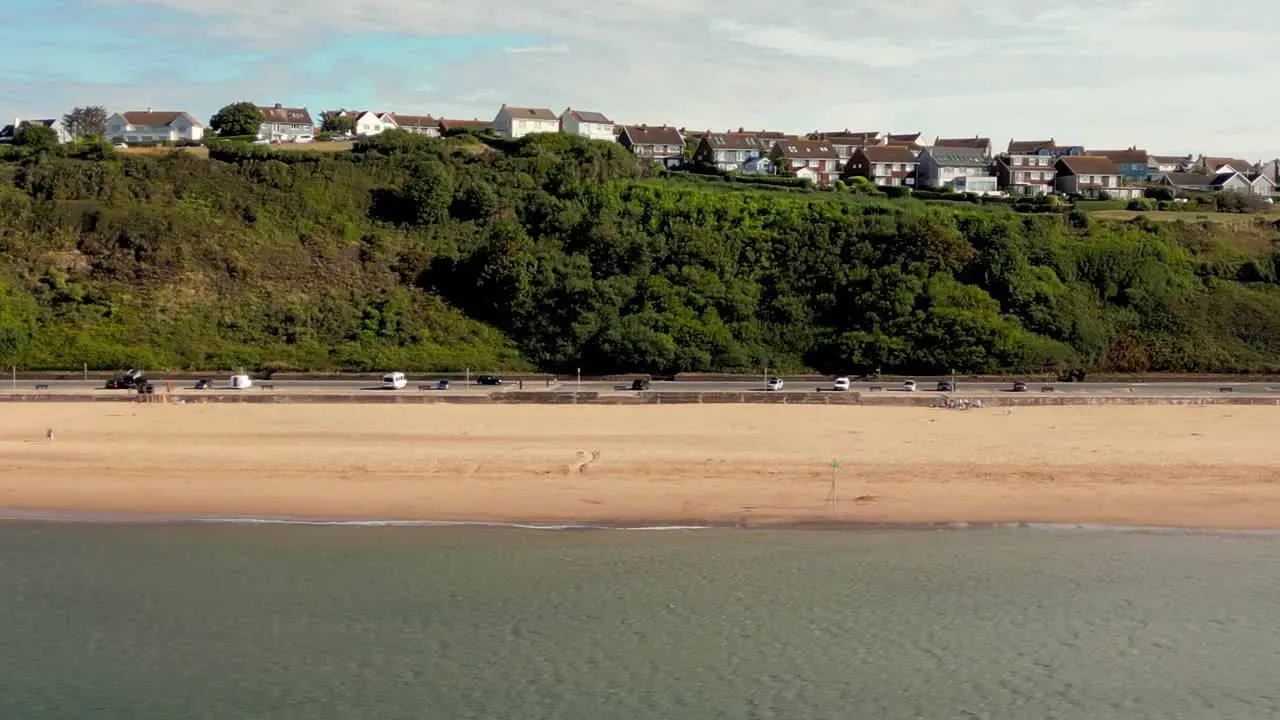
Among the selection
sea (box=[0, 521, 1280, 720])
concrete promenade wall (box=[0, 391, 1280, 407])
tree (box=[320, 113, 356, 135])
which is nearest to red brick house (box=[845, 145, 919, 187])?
tree (box=[320, 113, 356, 135])

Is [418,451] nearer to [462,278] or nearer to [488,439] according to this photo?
[488,439]

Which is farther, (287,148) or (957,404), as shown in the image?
(287,148)

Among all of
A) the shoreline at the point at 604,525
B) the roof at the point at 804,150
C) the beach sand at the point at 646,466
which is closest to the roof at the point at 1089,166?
the roof at the point at 804,150

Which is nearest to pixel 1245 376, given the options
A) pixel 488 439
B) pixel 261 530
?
pixel 488 439

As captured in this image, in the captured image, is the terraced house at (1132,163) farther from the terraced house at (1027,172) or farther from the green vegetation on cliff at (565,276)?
the green vegetation on cliff at (565,276)

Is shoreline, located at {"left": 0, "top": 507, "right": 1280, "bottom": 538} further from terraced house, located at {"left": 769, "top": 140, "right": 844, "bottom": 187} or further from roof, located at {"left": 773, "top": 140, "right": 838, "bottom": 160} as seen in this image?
roof, located at {"left": 773, "top": 140, "right": 838, "bottom": 160}

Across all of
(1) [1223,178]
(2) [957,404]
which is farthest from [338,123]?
(1) [1223,178]

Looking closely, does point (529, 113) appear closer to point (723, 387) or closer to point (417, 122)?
point (417, 122)
